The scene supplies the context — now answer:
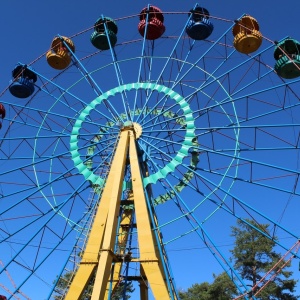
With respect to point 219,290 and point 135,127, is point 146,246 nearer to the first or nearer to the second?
point 135,127

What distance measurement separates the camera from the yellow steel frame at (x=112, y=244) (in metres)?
9.50

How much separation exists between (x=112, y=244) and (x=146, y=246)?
2.90ft

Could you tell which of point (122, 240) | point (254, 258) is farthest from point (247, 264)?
Answer: point (122, 240)

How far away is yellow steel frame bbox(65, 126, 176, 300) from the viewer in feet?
31.2

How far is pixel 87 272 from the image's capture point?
1002 centimetres

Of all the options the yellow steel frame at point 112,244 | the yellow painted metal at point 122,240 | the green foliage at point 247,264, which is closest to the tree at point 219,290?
the green foliage at point 247,264

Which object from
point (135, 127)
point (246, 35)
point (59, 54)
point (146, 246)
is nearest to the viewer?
point (146, 246)

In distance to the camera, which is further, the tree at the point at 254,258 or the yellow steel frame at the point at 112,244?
the tree at the point at 254,258

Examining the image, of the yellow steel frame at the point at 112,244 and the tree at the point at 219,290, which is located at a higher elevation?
the tree at the point at 219,290

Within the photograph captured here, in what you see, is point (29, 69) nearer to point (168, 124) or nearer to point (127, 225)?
point (168, 124)

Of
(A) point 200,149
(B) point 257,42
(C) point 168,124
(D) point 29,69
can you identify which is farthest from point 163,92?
(D) point 29,69

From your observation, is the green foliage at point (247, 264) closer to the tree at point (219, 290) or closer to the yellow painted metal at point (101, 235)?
the tree at point (219, 290)

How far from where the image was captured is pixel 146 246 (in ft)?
→ 33.2

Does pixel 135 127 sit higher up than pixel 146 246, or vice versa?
pixel 135 127
